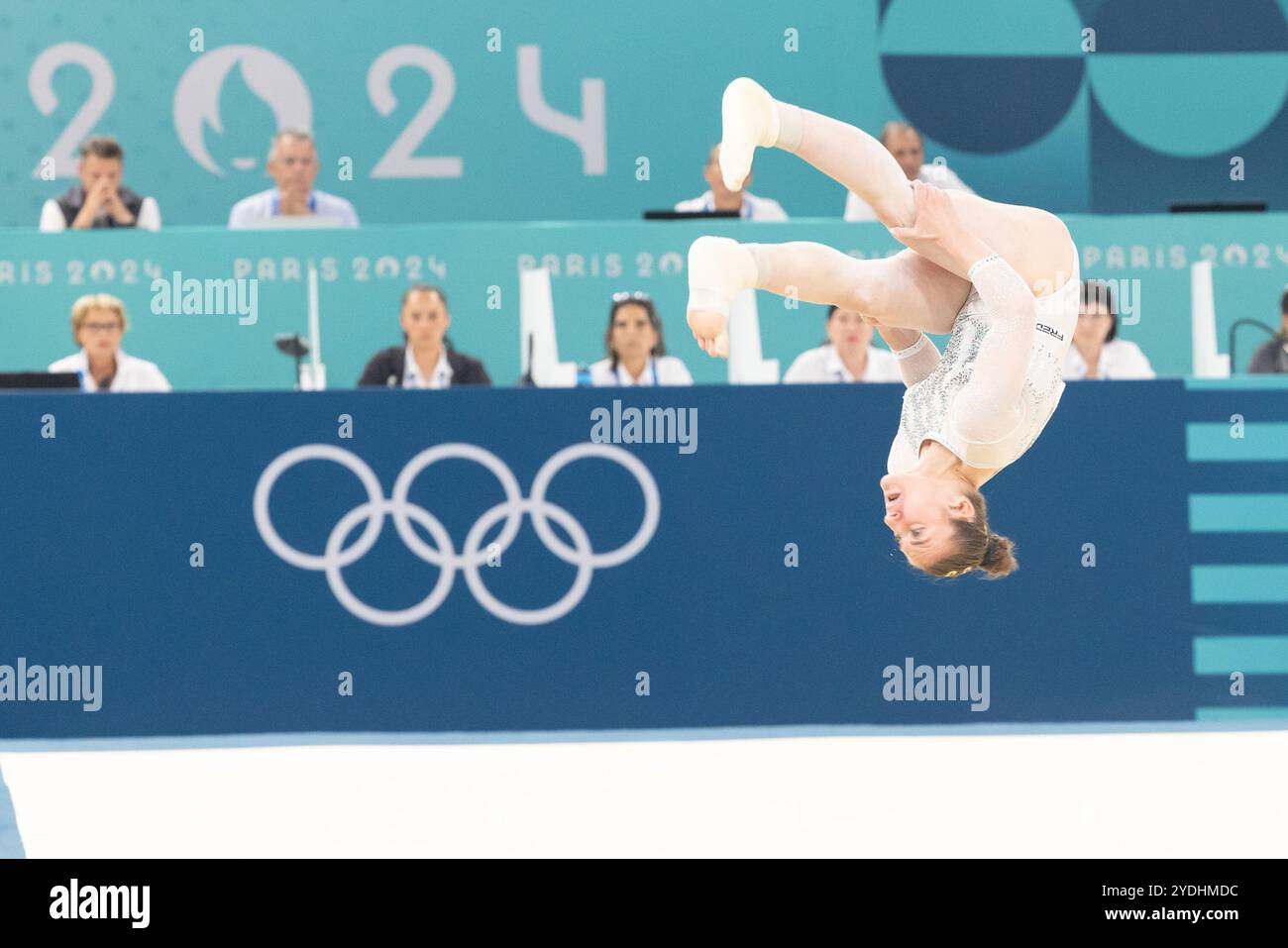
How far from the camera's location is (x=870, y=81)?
12.3m

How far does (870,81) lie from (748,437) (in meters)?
4.89

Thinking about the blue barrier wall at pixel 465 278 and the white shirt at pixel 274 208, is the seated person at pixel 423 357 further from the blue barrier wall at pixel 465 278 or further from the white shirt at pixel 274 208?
the white shirt at pixel 274 208

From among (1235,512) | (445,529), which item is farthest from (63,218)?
(1235,512)

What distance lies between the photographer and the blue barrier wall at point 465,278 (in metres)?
9.13

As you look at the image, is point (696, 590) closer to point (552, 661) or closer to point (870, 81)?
point (552, 661)

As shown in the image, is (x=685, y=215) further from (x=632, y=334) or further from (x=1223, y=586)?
(x=1223, y=586)

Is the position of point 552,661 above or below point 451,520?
below

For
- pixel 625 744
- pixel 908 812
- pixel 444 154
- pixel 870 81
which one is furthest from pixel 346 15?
pixel 908 812

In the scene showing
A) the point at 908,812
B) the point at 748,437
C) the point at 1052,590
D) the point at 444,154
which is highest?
the point at 444,154

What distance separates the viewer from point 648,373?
346 inches

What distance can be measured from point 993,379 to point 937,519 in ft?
2.37

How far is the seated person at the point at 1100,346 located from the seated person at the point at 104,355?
4.47m

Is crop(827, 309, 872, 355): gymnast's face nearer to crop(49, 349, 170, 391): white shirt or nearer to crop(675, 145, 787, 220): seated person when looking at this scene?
crop(675, 145, 787, 220): seated person

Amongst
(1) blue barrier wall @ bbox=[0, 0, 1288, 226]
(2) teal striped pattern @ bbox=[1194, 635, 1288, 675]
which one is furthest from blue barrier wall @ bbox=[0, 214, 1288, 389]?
(1) blue barrier wall @ bbox=[0, 0, 1288, 226]
